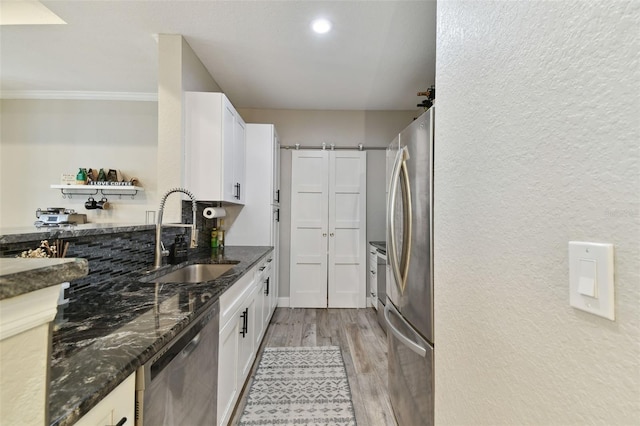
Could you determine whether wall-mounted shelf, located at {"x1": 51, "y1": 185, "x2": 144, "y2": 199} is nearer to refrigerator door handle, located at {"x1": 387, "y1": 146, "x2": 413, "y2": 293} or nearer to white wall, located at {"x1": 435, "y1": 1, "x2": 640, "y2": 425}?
refrigerator door handle, located at {"x1": 387, "y1": 146, "x2": 413, "y2": 293}

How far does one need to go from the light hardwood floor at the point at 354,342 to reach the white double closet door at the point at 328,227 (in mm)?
290

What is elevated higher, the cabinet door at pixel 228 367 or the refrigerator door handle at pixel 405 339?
the refrigerator door handle at pixel 405 339

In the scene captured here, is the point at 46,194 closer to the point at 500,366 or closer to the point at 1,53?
the point at 1,53

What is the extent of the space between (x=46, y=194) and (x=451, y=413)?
4725 mm

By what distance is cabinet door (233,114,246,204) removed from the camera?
2.81 metres

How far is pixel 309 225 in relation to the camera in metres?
3.85

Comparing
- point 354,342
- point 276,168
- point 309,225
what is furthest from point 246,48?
point 354,342

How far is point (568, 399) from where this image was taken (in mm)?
518

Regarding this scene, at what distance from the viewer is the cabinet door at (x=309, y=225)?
3.83 meters

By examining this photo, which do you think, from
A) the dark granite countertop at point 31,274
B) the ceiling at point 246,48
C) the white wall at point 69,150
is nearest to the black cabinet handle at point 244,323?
the dark granite countertop at point 31,274

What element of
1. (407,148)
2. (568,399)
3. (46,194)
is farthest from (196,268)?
(46,194)

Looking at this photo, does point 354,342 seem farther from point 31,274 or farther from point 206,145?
point 31,274

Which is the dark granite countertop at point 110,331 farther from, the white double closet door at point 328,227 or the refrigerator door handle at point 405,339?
the white double closet door at point 328,227

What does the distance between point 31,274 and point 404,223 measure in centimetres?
139
